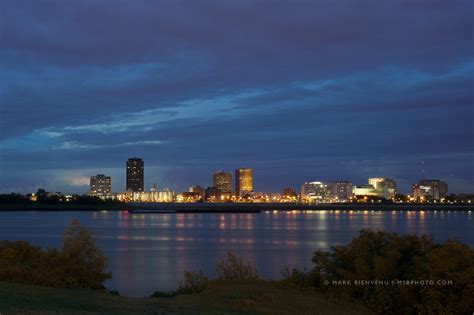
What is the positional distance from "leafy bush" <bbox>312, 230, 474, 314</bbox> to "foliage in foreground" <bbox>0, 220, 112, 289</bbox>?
9770 millimetres

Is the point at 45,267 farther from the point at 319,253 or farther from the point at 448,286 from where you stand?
the point at 448,286

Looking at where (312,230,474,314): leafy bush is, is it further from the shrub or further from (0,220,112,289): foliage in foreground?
(0,220,112,289): foliage in foreground

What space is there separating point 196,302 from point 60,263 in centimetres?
884

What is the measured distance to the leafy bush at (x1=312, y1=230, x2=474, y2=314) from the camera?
62.4ft

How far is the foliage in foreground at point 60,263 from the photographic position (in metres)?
23.9

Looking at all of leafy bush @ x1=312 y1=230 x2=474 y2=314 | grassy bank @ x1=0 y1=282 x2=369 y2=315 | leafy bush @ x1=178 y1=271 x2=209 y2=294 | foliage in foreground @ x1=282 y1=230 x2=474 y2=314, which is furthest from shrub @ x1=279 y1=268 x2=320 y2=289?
leafy bush @ x1=178 y1=271 x2=209 y2=294

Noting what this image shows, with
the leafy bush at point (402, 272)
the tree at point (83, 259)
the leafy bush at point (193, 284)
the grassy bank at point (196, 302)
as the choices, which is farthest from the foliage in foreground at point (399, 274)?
the tree at point (83, 259)

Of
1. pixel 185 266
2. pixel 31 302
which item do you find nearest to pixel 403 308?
pixel 31 302

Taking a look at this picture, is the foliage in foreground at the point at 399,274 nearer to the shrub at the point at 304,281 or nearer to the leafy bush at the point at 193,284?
the shrub at the point at 304,281

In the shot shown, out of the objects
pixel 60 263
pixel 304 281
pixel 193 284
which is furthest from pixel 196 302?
pixel 60 263

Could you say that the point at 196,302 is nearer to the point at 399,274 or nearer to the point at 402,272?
the point at 399,274

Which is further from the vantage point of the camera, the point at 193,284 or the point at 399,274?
the point at 193,284

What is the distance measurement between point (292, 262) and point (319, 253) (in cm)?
3218

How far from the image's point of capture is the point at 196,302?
19.2 m
